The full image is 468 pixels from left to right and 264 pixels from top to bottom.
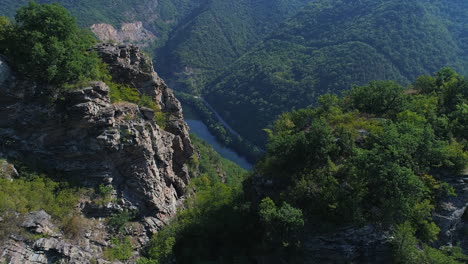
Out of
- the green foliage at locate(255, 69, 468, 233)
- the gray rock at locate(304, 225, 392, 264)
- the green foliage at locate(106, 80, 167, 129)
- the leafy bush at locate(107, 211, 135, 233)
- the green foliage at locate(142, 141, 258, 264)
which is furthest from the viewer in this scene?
the green foliage at locate(106, 80, 167, 129)

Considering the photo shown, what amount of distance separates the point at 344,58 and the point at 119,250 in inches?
4945

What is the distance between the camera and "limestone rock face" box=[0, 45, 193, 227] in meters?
21.4

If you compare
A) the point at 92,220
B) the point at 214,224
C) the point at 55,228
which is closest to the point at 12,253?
the point at 55,228

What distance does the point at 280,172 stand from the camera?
2362 centimetres

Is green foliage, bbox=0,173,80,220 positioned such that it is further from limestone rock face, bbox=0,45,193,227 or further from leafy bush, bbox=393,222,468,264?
leafy bush, bbox=393,222,468,264

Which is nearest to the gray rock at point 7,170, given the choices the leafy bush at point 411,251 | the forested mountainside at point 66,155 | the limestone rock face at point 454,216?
the forested mountainside at point 66,155

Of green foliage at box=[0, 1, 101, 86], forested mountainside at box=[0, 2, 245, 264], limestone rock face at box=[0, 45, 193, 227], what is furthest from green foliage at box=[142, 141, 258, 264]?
green foliage at box=[0, 1, 101, 86]

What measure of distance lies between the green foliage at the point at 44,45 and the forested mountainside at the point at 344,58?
99310mm

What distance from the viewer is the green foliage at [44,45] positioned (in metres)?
21.3

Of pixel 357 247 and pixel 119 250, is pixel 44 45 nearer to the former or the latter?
pixel 119 250

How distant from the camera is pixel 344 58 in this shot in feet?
424

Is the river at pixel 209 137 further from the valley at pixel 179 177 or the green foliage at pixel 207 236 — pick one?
the green foliage at pixel 207 236

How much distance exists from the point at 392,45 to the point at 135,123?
428 feet

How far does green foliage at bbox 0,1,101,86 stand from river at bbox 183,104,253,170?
318ft
